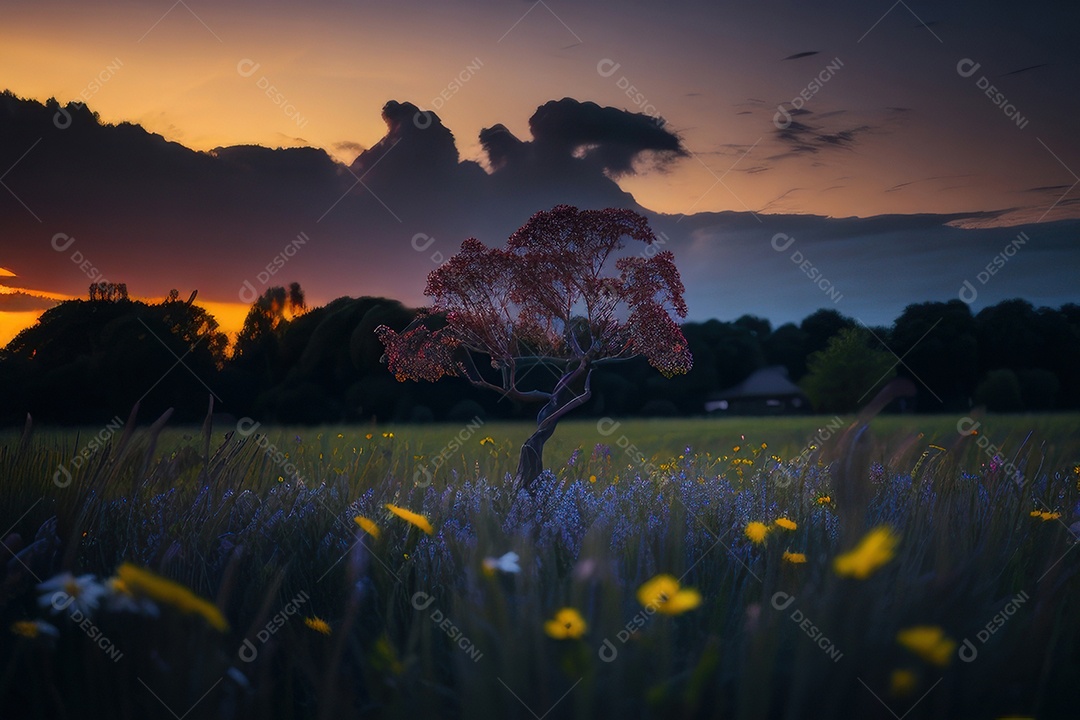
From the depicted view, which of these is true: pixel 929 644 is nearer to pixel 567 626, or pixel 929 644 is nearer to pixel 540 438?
pixel 567 626

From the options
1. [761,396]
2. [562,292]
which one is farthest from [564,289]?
[761,396]

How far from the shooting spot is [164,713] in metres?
2.21

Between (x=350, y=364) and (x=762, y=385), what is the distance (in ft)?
49.1

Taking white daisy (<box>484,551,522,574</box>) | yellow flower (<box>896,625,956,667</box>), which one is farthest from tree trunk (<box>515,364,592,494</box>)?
yellow flower (<box>896,625,956,667</box>)

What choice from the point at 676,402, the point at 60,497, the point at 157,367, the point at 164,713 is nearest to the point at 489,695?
the point at 164,713

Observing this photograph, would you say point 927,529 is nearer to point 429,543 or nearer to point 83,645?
point 429,543

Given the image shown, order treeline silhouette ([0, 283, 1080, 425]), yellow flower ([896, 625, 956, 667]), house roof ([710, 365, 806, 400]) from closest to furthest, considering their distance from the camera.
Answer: yellow flower ([896, 625, 956, 667]) < treeline silhouette ([0, 283, 1080, 425]) < house roof ([710, 365, 806, 400])

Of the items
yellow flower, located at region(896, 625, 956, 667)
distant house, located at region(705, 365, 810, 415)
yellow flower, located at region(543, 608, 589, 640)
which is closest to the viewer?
yellow flower, located at region(896, 625, 956, 667)

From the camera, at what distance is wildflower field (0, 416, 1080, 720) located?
6.82 feet

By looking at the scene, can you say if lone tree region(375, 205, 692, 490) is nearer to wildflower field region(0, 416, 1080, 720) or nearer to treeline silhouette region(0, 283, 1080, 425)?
wildflower field region(0, 416, 1080, 720)

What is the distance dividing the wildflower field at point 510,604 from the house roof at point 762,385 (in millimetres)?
20844

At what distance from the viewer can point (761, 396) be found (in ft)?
88.7

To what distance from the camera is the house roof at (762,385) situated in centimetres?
2495

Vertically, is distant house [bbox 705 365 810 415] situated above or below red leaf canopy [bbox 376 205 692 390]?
below
